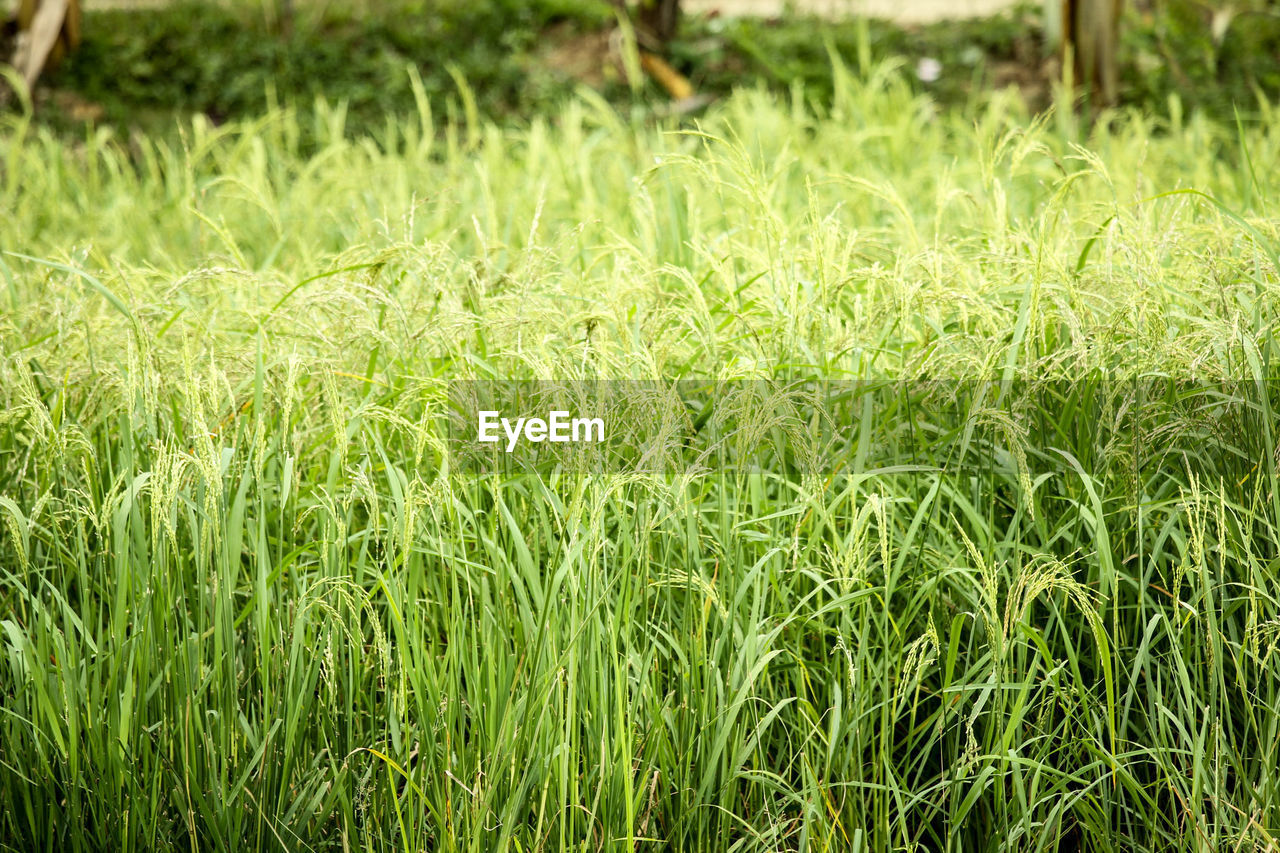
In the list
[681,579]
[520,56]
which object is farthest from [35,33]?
[681,579]

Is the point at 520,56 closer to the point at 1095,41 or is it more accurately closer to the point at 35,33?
the point at 35,33

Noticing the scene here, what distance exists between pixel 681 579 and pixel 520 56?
15.1 feet

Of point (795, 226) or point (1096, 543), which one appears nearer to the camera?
point (1096, 543)

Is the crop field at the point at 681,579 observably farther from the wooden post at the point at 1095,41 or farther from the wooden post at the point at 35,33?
the wooden post at the point at 35,33

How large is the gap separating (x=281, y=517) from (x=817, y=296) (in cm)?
91

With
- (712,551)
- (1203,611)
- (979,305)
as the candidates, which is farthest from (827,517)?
(1203,611)

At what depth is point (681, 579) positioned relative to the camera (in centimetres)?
141

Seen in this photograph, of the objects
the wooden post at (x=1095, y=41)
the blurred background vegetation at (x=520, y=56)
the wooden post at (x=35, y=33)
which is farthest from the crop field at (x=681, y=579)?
the wooden post at (x=35, y=33)

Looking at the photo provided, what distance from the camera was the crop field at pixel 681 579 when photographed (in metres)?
1.31

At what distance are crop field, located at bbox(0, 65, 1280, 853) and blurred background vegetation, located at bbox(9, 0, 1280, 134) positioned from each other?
11.4ft

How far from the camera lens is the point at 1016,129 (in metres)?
1.93

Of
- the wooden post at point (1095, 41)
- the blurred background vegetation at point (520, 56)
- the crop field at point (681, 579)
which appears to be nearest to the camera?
the crop field at point (681, 579)

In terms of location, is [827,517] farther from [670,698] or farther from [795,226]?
[795,226]

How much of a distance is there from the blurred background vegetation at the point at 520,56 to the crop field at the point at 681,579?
3.47m
